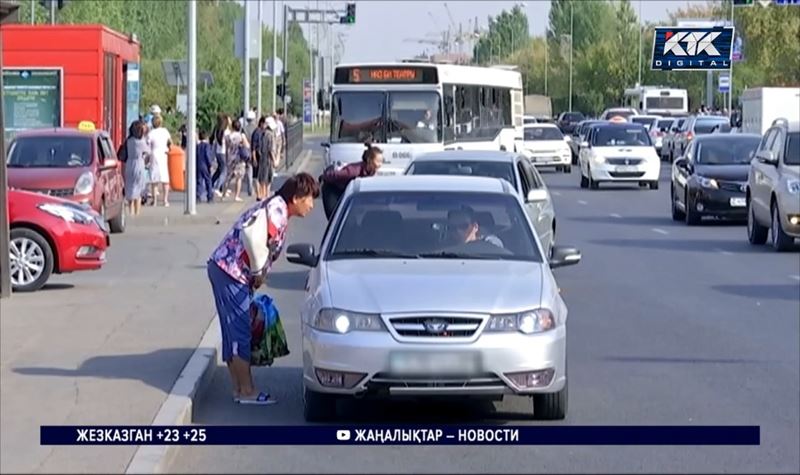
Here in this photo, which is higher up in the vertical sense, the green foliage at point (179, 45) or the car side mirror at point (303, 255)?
the green foliage at point (179, 45)

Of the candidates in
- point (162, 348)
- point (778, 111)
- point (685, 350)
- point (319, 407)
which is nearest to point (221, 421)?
point (319, 407)

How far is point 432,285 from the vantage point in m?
10.1

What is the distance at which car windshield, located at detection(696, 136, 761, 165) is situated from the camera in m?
29.8

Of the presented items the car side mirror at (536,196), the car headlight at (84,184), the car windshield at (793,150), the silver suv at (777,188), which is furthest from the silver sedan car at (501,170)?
the car headlight at (84,184)

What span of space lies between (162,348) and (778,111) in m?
37.3

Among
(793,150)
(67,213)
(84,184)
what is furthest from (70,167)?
(793,150)

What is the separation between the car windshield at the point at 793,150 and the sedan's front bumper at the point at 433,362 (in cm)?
1504

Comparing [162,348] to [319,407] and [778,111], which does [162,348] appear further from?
[778,111]

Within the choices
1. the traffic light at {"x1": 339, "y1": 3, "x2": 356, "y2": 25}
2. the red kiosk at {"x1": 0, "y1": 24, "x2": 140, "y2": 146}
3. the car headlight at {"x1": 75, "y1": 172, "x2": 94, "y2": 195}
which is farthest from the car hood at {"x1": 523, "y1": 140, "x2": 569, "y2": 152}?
the car headlight at {"x1": 75, "y1": 172, "x2": 94, "y2": 195}

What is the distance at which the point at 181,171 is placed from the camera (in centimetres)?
3772

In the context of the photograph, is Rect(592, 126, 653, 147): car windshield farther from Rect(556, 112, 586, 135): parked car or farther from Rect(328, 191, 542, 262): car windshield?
Rect(556, 112, 586, 135): parked car

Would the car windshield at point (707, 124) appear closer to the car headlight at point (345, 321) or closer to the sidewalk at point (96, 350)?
the sidewalk at point (96, 350)

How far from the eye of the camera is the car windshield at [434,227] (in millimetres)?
11070

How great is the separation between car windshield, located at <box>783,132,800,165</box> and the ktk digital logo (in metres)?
13.9
